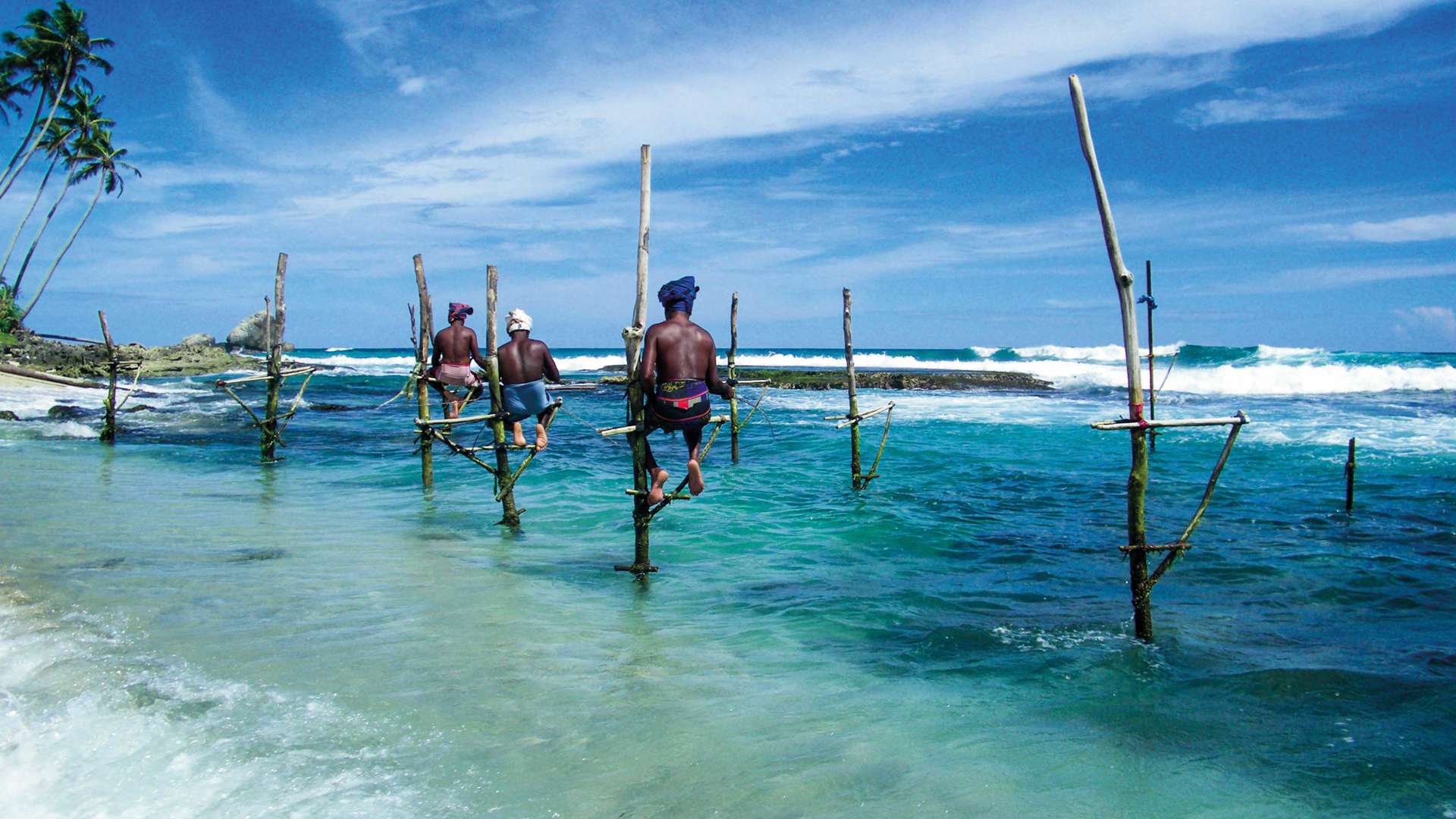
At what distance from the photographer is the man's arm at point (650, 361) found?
712 cm

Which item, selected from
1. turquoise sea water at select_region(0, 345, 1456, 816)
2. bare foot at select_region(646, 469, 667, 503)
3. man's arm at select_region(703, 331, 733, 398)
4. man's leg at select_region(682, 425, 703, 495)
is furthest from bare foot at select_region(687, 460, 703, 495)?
turquoise sea water at select_region(0, 345, 1456, 816)

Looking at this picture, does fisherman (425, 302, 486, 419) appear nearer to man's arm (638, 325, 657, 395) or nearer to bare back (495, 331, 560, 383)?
bare back (495, 331, 560, 383)

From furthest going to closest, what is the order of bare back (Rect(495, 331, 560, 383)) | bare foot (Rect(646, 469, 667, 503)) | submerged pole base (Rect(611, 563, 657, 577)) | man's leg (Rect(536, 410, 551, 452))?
bare back (Rect(495, 331, 560, 383))
man's leg (Rect(536, 410, 551, 452))
submerged pole base (Rect(611, 563, 657, 577))
bare foot (Rect(646, 469, 667, 503))

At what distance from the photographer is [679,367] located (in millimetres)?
7152

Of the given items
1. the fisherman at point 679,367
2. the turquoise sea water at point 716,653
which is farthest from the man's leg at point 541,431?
the fisherman at point 679,367

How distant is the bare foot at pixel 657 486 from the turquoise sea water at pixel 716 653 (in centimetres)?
110

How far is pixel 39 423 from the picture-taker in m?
22.0

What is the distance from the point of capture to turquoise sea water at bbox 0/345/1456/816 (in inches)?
187

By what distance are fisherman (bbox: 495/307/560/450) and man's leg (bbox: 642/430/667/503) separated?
2436 mm

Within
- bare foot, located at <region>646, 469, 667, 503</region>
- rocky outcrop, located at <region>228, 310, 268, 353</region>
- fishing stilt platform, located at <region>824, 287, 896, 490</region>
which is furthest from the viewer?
rocky outcrop, located at <region>228, 310, 268, 353</region>

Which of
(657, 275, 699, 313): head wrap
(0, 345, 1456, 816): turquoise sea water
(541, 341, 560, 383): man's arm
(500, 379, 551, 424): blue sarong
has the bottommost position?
(0, 345, 1456, 816): turquoise sea water

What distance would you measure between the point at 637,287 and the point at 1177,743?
17.1 ft

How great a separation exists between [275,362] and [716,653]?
12832mm

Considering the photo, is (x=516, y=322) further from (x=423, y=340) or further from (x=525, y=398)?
(x=423, y=340)
